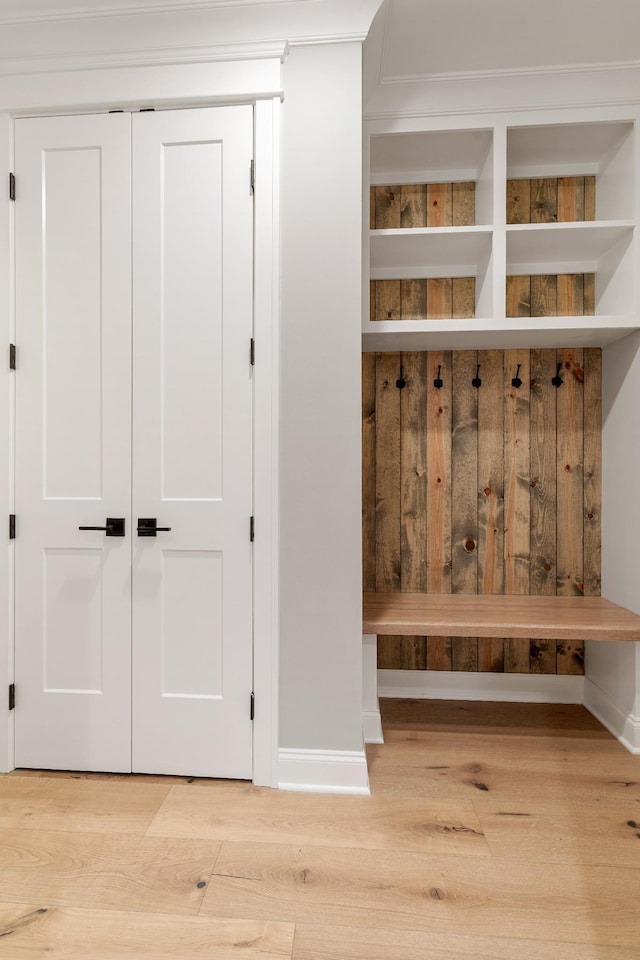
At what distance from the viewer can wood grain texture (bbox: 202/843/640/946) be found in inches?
54.7

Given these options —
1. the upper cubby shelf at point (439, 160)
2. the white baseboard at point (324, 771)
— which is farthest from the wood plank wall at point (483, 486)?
the white baseboard at point (324, 771)

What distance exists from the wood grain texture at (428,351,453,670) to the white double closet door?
105 cm

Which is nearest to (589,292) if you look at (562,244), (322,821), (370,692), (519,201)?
(562,244)

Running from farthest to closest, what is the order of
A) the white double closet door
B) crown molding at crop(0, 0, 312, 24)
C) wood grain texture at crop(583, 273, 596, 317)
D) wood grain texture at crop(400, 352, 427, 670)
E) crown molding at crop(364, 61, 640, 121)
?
wood grain texture at crop(400, 352, 427, 670) < wood grain texture at crop(583, 273, 596, 317) < crown molding at crop(364, 61, 640, 121) < the white double closet door < crown molding at crop(0, 0, 312, 24)

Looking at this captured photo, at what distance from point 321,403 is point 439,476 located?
965mm

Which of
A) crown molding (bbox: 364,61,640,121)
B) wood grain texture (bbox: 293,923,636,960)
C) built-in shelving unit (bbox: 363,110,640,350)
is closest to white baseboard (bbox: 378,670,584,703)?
wood grain texture (bbox: 293,923,636,960)

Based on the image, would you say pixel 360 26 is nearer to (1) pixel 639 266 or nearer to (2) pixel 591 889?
(1) pixel 639 266

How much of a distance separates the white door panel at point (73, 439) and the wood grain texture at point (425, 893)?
2.48ft

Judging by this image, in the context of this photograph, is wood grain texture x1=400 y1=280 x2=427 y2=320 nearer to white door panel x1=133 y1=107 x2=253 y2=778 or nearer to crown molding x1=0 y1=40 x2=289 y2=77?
white door panel x1=133 y1=107 x2=253 y2=778

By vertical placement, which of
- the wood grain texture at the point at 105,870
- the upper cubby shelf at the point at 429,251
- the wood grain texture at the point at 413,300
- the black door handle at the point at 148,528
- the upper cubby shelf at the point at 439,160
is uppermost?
the upper cubby shelf at the point at 439,160

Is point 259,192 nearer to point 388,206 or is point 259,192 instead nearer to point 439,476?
point 388,206

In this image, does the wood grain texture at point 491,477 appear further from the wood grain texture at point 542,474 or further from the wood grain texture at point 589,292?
the wood grain texture at point 589,292

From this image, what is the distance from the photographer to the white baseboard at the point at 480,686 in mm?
2699

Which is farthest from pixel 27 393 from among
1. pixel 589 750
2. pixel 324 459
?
pixel 589 750
